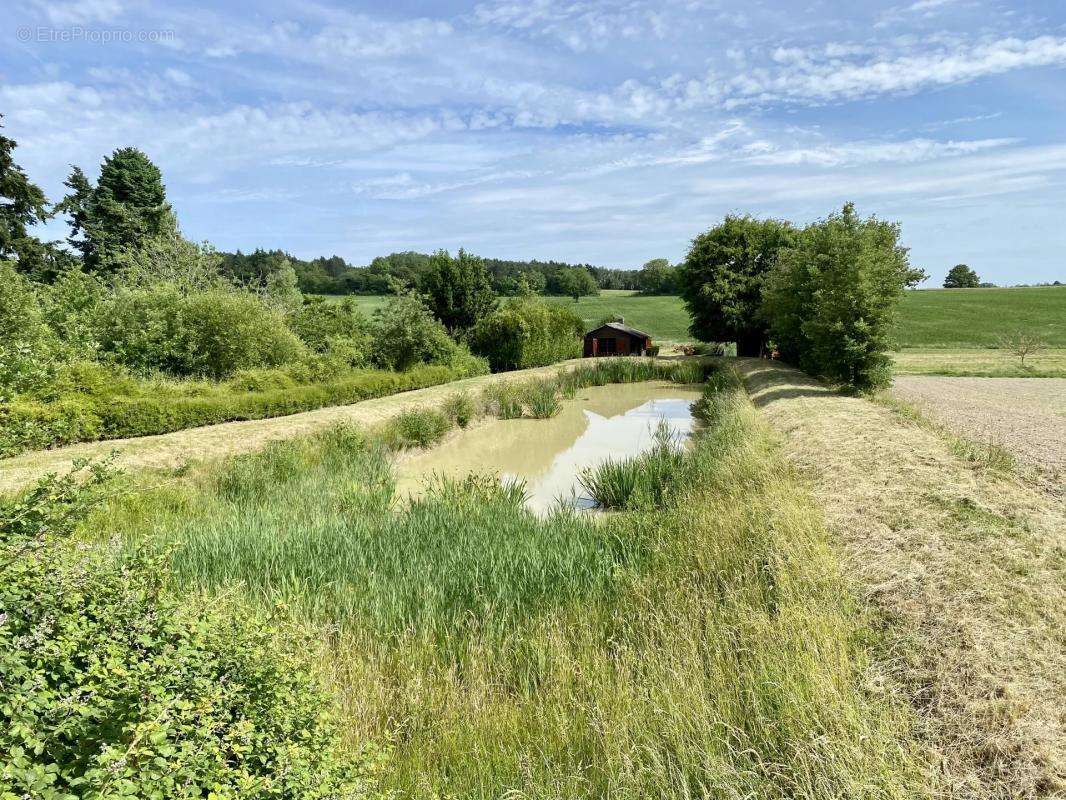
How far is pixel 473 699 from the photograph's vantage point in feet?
12.1

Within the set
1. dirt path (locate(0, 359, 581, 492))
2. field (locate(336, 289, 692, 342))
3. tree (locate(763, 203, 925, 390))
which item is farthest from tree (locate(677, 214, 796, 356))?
dirt path (locate(0, 359, 581, 492))

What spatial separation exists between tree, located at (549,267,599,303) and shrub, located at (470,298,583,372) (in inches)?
2086

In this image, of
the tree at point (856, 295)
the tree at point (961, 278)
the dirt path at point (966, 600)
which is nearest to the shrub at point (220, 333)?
the dirt path at point (966, 600)

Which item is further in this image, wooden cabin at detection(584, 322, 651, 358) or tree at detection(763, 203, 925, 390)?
wooden cabin at detection(584, 322, 651, 358)

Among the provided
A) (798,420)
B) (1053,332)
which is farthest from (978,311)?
(798,420)

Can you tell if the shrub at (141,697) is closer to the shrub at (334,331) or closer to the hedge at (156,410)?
the hedge at (156,410)

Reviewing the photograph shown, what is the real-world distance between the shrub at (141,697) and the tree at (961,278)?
4279 inches

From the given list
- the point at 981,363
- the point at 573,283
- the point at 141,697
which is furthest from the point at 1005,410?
the point at 573,283

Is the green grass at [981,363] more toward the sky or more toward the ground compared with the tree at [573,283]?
more toward the ground

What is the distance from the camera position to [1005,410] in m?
12.6

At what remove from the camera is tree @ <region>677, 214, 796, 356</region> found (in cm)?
3134

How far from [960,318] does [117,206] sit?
61879 mm

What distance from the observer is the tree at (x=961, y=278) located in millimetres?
86000

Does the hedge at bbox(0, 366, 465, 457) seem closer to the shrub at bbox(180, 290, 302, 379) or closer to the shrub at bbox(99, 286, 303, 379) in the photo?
the shrub at bbox(180, 290, 302, 379)
